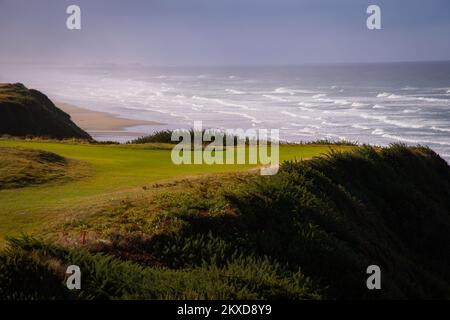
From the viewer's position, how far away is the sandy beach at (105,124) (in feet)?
164

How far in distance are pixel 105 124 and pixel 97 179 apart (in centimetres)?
4753

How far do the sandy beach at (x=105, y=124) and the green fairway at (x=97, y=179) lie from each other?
28008 mm

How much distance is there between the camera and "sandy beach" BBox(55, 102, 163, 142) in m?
50.0

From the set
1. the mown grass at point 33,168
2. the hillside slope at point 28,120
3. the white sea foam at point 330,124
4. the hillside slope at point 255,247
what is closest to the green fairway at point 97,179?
the mown grass at point 33,168

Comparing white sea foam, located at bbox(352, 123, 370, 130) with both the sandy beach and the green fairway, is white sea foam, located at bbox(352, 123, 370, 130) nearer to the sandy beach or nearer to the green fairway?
the sandy beach

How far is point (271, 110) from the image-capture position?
75312 mm

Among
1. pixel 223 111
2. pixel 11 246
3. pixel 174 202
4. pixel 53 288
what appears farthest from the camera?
pixel 223 111

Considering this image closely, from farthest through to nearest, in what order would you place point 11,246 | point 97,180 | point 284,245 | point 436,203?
point 436,203, point 97,180, point 284,245, point 11,246

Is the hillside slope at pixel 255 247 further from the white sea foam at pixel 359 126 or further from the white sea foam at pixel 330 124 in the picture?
the white sea foam at pixel 330 124

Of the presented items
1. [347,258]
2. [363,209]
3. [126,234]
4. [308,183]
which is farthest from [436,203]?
[126,234]

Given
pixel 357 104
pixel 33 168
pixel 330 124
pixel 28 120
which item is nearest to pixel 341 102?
pixel 357 104

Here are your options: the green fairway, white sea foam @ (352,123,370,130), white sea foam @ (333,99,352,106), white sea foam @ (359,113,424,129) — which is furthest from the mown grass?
white sea foam @ (333,99,352,106)

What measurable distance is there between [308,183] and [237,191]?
2.01 m
